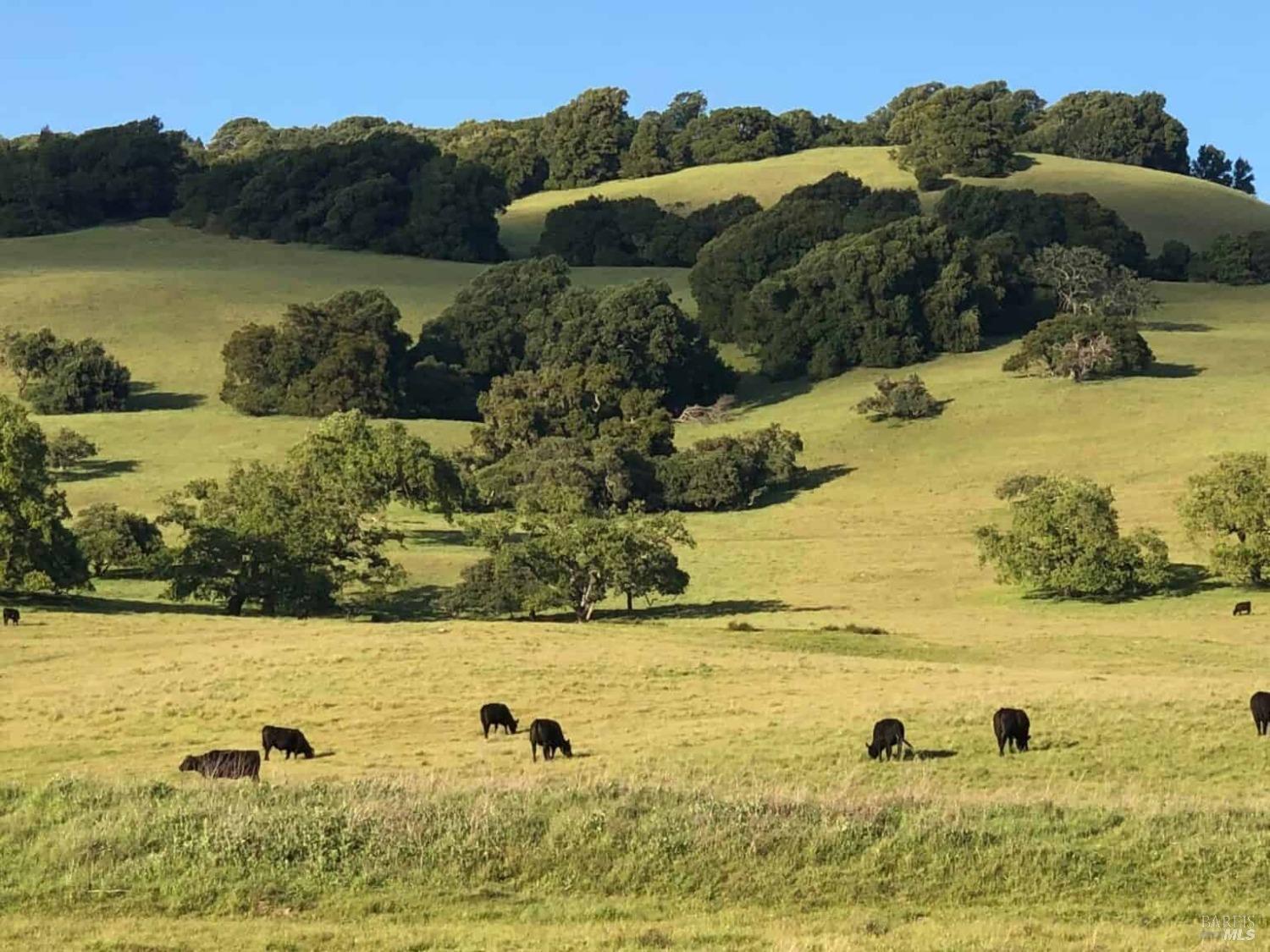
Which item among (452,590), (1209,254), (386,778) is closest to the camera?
(386,778)

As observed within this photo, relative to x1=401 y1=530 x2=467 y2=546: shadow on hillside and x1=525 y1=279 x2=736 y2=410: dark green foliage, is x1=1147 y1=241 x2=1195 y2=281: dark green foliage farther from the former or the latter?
x1=401 y1=530 x2=467 y2=546: shadow on hillside

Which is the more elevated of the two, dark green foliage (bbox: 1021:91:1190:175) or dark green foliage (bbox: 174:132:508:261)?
dark green foliage (bbox: 1021:91:1190:175)

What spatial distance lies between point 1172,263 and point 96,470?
90267mm

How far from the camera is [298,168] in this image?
146 m

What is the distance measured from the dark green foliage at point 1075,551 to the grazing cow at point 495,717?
1142 inches

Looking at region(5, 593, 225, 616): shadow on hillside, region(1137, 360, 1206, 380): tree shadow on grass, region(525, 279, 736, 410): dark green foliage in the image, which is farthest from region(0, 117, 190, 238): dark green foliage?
region(5, 593, 225, 616): shadow on hillside

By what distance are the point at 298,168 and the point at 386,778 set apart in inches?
5226

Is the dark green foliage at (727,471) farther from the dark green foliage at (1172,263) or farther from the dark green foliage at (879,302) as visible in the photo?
the dark green foliage at (1172,263)

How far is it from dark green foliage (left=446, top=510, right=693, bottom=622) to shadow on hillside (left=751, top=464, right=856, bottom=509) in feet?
81.9

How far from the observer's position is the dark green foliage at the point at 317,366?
91562mm

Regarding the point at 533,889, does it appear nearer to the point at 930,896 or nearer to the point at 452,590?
the point at 930,896

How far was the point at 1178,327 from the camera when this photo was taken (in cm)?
11131

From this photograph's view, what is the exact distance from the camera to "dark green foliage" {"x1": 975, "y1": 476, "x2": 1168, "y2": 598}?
2073 inches

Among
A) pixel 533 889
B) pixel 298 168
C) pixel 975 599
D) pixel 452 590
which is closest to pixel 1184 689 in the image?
pixel 533 889
